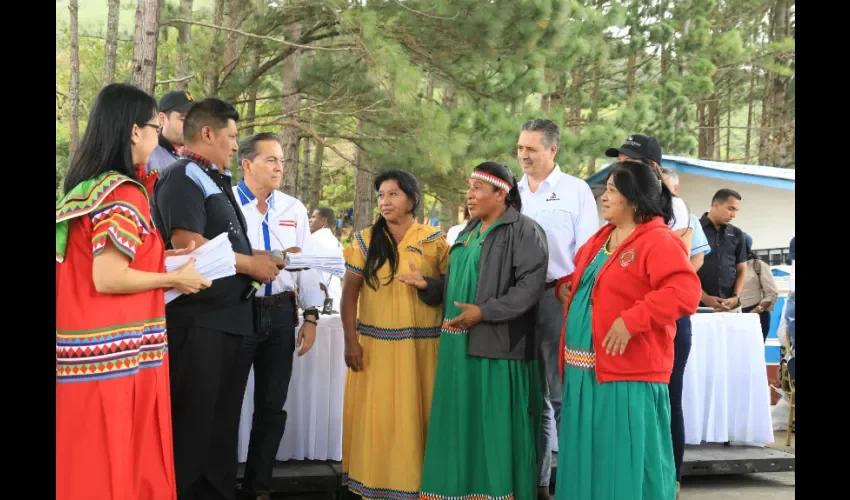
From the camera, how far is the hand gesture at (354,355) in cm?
436

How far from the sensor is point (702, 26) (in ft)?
63.8

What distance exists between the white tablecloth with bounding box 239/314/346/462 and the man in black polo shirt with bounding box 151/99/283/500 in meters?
1.38

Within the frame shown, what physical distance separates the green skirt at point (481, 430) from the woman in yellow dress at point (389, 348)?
169mm

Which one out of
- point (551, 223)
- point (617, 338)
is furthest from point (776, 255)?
point (617, 338)

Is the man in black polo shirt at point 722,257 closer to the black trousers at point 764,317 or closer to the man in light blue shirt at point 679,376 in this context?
the black trousers at point 764,317

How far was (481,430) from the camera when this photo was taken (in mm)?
4102

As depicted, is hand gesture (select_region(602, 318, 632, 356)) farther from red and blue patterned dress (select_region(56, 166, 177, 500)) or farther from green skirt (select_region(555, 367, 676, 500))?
red and blue patterned dress (select_region(56, 166, 177, 500))

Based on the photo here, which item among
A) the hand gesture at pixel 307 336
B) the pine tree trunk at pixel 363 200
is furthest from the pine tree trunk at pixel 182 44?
the hand gesture at pixel 307 336

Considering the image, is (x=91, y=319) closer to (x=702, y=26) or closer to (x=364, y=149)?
(x=364, y=149)

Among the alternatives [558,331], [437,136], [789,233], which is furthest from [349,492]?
[789,233]

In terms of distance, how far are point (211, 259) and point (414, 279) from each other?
1350mm

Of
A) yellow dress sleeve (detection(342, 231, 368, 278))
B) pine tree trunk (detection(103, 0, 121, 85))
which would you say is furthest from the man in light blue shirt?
pine tree trunk (detection(103, 0, 121, 85))

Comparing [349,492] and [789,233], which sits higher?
[789,233]

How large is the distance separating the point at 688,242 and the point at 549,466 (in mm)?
1466
